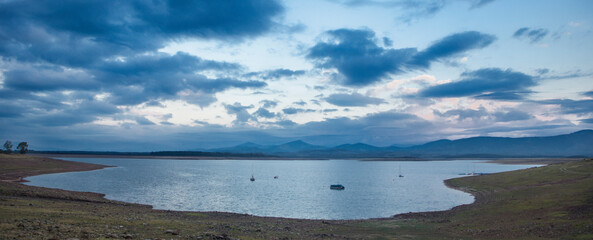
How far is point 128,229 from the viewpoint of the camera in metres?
27.6

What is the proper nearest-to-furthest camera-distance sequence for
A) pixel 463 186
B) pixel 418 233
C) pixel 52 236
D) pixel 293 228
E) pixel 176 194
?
1. pixel 52 236
2. pixel 418 233
3. pixel 293 228
4. pixel 176 194
5. pixel 463 186

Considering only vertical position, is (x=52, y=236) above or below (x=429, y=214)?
above

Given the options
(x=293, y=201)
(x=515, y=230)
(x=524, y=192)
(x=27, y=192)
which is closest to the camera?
(x=515, y=230)

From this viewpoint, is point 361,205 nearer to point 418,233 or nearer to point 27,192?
point 418,233

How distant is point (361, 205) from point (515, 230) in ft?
114

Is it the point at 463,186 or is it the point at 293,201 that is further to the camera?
the point at 463,186

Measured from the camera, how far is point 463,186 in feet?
328

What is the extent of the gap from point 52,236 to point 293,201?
54.0 meters

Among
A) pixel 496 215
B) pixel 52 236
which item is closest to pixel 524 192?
pixel 496 215

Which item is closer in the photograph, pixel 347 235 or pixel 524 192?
pixel 347 235

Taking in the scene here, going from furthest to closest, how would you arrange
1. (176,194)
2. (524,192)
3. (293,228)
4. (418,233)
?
(176,194), (524,192), (293,228), (418,233)

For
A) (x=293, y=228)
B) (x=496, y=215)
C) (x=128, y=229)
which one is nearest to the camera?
(x=128, y=229)

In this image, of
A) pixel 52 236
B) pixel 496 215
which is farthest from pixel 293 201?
pixel 52 236

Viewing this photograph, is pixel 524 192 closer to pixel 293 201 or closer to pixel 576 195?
pixel 576 195
